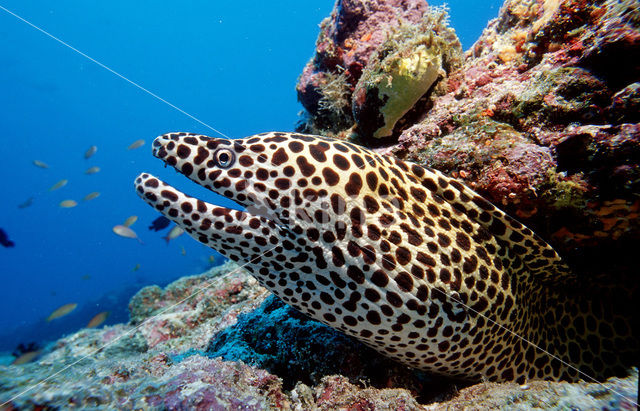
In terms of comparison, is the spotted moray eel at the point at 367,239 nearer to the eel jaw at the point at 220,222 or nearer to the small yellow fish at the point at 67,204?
the eel jaw at the point at 220,222

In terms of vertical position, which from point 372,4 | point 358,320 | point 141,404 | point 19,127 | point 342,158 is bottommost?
point 141,404

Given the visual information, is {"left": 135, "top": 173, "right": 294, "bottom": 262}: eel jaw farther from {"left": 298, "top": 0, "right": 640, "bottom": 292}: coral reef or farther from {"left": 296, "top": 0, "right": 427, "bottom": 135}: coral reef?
{"left": 296, "top": 0, "right": 427, "bottom": 135}: coral reef

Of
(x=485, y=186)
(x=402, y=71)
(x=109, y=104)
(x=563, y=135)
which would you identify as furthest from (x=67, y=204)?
(x=109, y=104)

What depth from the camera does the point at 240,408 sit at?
2.08 meters

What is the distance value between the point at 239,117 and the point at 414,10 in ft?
479

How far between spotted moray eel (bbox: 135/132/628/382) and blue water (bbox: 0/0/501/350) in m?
78.1

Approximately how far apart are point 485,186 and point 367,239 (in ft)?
4.38

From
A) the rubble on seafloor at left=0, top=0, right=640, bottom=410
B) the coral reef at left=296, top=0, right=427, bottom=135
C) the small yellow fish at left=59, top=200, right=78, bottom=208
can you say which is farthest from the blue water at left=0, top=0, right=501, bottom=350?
the rubble on seafloor at left=0, top=0, right=640, bottom=410

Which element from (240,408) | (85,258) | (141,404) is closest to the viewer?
(141,404)

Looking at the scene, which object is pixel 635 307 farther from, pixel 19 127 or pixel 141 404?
pixel 19 127

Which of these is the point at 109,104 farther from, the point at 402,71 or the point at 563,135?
the point at 563,135

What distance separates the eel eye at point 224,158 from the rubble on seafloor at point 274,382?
1.00 metres

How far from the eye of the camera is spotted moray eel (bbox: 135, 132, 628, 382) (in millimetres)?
2449

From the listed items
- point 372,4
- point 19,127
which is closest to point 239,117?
point 19,127
